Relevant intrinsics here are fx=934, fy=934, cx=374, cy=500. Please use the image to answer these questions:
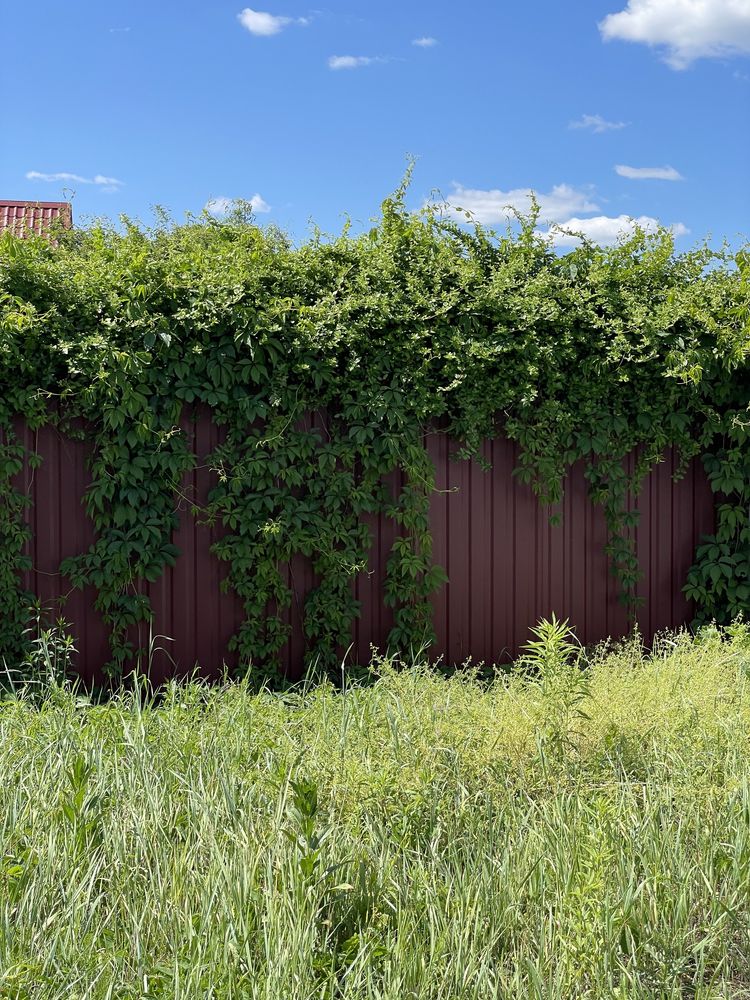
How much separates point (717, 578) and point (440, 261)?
302 centimetres

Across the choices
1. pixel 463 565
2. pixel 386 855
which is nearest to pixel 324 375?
pixel 463 565

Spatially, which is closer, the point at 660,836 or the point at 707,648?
the point at 660,836

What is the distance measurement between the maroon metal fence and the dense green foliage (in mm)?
136

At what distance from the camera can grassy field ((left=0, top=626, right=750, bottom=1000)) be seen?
2.36 m

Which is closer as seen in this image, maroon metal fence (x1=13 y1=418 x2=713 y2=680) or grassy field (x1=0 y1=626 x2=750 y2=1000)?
grassy field (x1=0 y1=626 x2=750 y2=1000)

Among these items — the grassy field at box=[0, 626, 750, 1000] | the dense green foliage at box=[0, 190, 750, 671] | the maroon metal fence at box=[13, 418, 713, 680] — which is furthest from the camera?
the maroon metal fence at box=[13, 418, 713, 680]

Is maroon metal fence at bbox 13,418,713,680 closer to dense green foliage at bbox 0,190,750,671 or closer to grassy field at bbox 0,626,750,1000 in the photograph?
dense green foliage at bbox 0,190,750,671

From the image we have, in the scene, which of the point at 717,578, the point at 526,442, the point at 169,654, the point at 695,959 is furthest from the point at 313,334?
the point at 695,959

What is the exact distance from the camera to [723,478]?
22.2 feet

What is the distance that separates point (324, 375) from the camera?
18.7 ft

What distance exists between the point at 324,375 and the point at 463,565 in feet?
5.36

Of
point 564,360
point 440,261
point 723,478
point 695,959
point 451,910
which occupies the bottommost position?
point 695,959

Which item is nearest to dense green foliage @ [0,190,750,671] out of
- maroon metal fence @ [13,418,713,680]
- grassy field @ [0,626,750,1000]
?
maroon metal fence @ [13,418,713,680]

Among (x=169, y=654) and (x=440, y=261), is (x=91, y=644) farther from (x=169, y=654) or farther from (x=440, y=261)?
(x=440, y=261)
